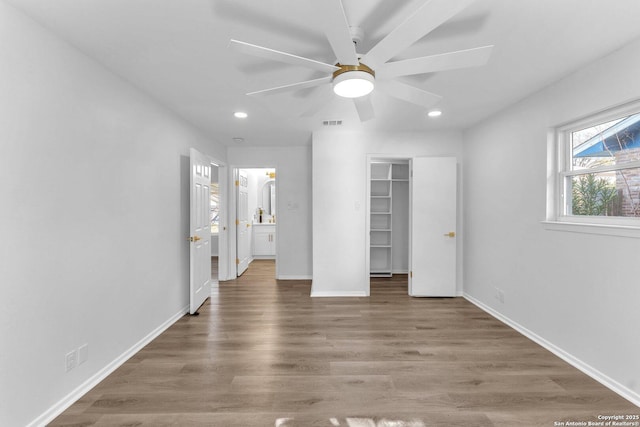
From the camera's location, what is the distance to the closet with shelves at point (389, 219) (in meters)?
5.65

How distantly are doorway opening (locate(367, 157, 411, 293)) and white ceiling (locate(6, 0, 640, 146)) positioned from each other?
274 cm

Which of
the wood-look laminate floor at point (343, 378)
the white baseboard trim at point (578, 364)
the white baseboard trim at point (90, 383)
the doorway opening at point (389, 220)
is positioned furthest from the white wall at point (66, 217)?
the doorway opening at point (389, 220)

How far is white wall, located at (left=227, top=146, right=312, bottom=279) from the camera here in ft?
17.0

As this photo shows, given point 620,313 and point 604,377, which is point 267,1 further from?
point 604,377

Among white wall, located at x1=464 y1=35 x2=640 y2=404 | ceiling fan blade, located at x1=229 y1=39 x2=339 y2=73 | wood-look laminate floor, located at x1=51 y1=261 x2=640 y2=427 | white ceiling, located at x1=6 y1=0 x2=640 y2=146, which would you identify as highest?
white ceiling, located at x1=6 y1=0 x2=640 y2=146

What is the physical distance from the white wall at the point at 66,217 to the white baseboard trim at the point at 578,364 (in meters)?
3.75

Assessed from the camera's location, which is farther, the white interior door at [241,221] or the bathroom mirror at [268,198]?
the bathroom mirror at [268,198]

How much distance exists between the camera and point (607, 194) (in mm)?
2297

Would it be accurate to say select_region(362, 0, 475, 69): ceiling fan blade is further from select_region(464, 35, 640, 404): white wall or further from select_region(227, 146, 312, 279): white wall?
select_region(227, 146, 312, 279): white wall

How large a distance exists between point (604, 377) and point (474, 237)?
2.05 meters

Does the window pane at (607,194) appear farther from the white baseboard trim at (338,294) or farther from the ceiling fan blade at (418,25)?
the white baseboard trim at (338,294)

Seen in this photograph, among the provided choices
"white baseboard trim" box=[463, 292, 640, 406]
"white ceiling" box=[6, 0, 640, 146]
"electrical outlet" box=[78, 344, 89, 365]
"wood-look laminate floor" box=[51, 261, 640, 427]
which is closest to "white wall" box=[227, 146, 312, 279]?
"wood-look laminate floor" box=[51, 261, 640, 427]

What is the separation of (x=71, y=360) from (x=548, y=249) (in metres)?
3.95

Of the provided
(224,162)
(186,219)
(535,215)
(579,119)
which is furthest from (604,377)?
(224,162)
